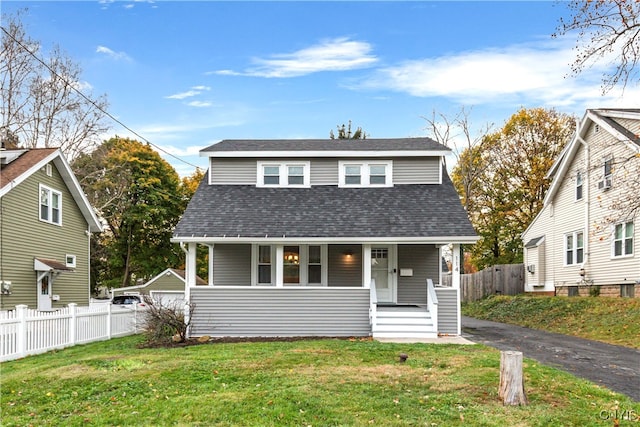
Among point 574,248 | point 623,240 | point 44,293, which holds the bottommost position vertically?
point 44,293

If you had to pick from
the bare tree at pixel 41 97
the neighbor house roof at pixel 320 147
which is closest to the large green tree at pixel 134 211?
the bare tree at pixel 41 97

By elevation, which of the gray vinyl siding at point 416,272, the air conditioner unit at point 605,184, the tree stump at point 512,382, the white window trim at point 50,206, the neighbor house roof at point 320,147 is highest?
the neighbor house roof at point 320,147

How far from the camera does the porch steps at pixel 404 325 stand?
13133 mm

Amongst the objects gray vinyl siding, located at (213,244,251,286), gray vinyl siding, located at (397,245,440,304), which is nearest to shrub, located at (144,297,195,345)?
gray vinyl siding, located at (213,244,251,286)

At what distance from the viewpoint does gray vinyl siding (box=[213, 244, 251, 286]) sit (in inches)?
613

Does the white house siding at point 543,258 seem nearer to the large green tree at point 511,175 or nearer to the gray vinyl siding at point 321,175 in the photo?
the large green tree at point 511,175

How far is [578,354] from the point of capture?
1105 centimetres

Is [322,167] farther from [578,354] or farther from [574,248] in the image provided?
[574,248]

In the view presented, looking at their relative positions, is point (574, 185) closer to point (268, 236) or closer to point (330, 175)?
point (330, 175)

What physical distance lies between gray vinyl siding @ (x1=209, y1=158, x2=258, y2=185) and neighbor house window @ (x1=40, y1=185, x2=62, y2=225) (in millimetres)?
6717

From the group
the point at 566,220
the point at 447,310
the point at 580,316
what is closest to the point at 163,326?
the point at 447,310

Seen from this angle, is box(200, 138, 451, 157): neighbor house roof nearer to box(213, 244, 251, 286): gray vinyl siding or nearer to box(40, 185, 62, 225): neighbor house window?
box(213, 244, 251, 286): gray vinyl siding

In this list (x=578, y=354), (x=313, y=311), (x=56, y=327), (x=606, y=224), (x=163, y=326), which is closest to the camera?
(x=578, y=354)

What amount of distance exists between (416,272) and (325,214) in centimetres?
333
